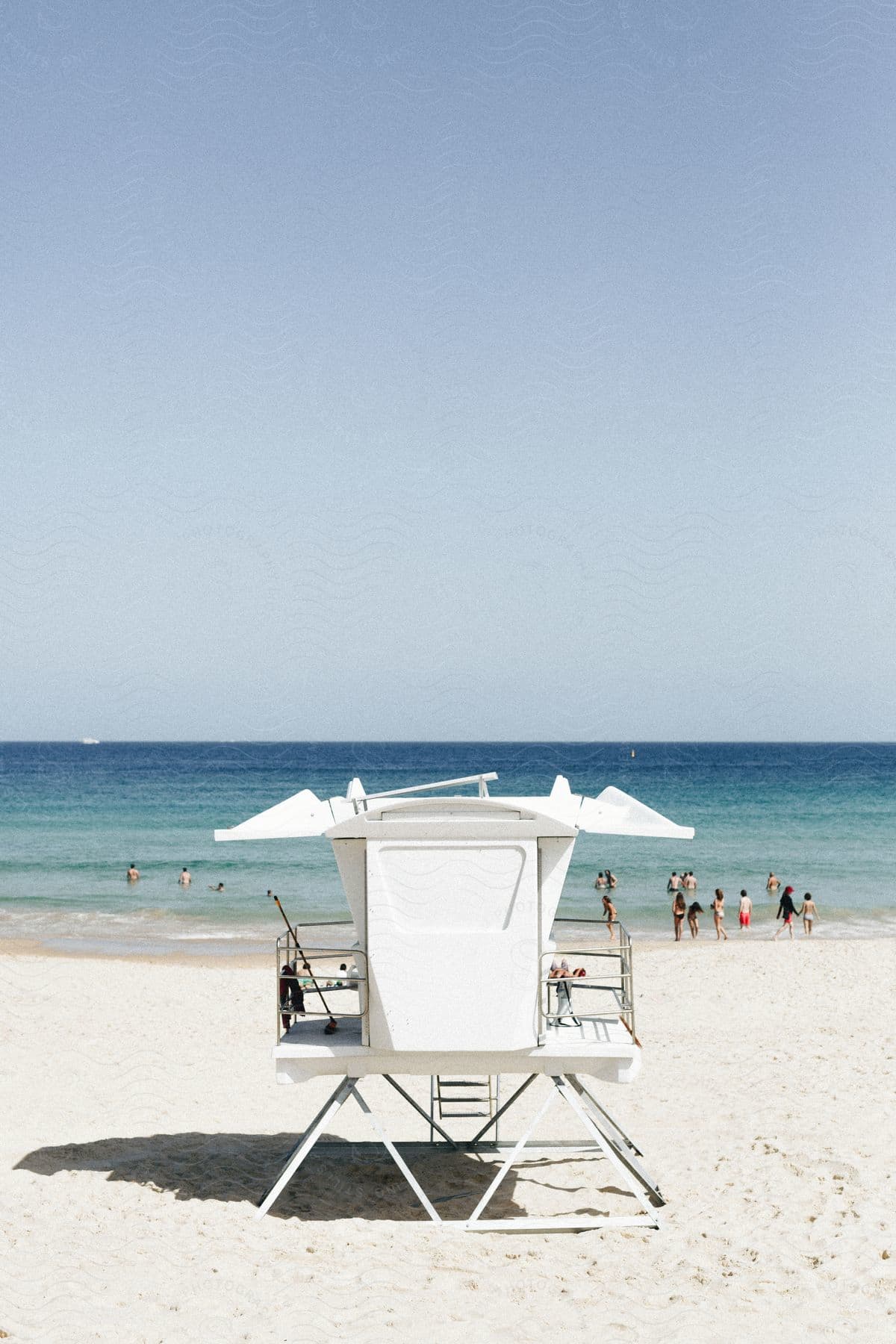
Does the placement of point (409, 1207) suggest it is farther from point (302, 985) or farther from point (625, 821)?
point (625, 821)

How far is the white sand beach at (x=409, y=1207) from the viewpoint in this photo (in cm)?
760

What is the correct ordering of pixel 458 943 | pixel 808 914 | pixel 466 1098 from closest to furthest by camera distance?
1. pixel 458 943
2. pixel 466 1098
3. pixel 808 914

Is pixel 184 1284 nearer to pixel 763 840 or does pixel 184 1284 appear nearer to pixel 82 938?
pixel 82 938

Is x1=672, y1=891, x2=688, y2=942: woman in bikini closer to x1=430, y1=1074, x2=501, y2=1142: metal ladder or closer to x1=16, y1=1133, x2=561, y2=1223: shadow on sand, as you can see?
x1=430, y1=1074, x2=501, y2=1142: metal ladder

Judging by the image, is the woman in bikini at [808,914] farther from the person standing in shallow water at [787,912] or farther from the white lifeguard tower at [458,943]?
the white lifeguard tower at [458,943]

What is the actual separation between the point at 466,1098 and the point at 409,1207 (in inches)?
57.4

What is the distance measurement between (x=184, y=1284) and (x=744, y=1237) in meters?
4.17

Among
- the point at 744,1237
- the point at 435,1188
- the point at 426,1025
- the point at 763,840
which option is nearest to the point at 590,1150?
the point at 435,1188

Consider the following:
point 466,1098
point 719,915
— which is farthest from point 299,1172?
point 719,915

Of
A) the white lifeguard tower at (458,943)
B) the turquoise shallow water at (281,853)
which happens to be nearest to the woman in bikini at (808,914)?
the turquoise shallow water at (281,853)

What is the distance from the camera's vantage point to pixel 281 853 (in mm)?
46031

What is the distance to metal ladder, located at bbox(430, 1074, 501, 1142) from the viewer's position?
11320 mm

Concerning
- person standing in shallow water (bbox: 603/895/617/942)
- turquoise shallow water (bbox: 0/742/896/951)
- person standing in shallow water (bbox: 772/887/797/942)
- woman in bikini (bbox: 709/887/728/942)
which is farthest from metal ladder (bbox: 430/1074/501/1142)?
person standing in shallow water (bbox: 772/887/797/942)

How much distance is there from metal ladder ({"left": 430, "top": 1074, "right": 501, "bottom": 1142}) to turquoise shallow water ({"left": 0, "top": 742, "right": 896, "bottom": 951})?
14553 mm
